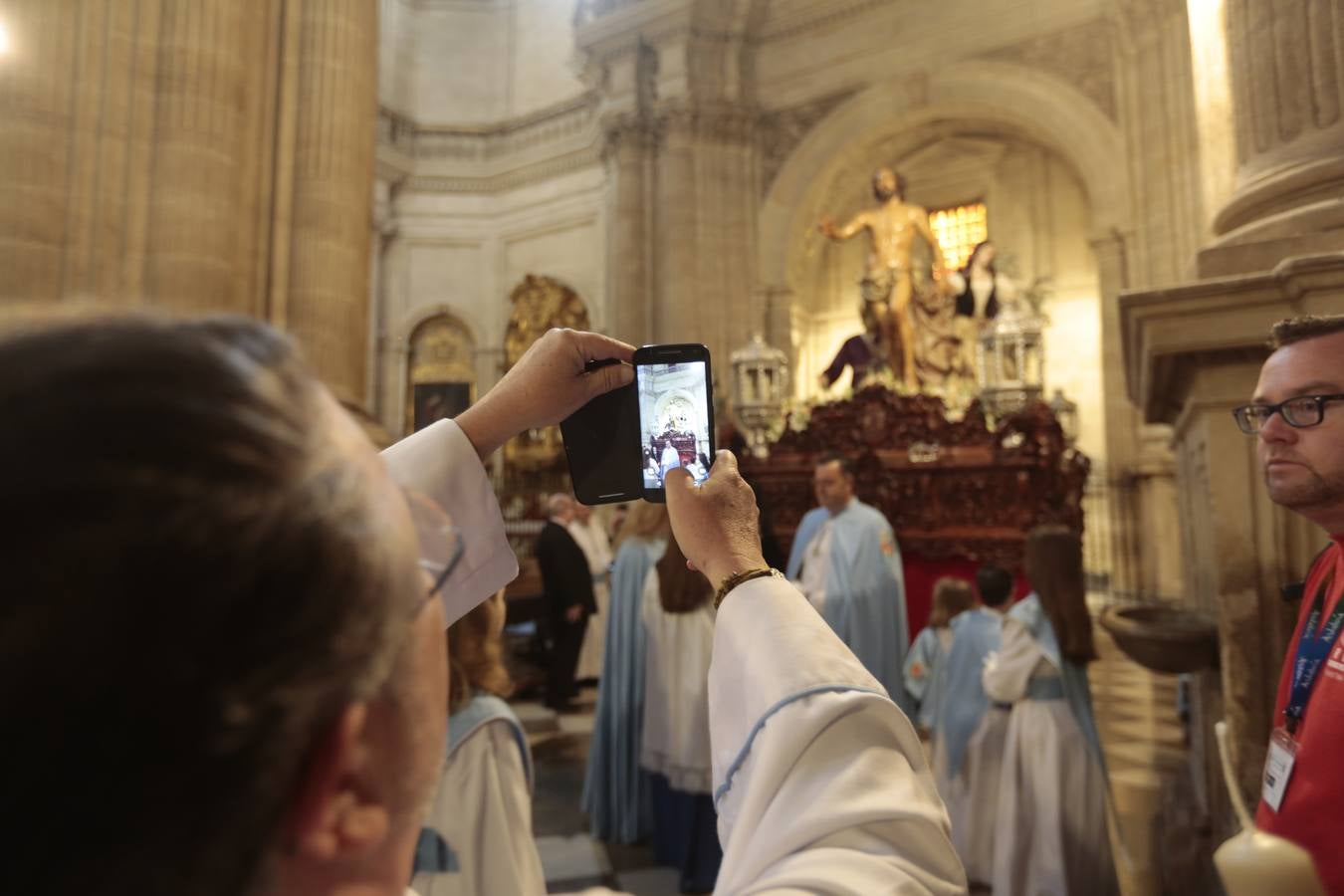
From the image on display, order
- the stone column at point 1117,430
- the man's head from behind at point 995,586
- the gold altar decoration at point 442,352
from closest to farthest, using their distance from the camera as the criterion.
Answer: the man's head from behind at point 995,586 < the stone column at point 1117,430 < the gold altar decoration at point 442,352

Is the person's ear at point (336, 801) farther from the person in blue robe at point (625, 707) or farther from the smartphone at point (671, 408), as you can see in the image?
the person in blue robe at point (625, 707)

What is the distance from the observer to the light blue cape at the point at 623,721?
4191 millimetres

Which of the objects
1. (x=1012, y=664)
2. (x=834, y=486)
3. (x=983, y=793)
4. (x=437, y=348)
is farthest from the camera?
(x=437, y=348)

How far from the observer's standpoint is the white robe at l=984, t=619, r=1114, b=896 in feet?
10.2

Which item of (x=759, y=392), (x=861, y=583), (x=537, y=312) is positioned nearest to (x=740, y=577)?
(x=861, y=583)

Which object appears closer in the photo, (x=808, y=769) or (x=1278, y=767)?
(x=808, y=769)

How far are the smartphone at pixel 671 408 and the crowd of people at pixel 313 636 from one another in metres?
0.07

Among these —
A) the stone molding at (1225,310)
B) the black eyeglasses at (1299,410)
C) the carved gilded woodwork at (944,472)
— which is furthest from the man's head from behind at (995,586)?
the carved gilded woodwork at (944,472)

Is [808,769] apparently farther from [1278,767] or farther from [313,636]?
[1278,767]

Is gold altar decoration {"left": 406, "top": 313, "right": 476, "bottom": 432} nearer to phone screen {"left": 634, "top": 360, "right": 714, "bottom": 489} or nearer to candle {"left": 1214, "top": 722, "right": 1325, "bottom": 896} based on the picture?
phone screen {"left": 634, "top": 360, "right": 714, "bottom": 489}

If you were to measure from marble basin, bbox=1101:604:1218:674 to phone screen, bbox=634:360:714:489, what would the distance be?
9.01ft

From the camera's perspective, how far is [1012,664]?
325 centimetres

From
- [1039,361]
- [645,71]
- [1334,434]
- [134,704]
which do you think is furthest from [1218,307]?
[645,71]

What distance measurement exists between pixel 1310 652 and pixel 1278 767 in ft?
0.70
